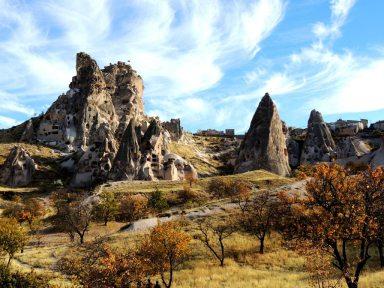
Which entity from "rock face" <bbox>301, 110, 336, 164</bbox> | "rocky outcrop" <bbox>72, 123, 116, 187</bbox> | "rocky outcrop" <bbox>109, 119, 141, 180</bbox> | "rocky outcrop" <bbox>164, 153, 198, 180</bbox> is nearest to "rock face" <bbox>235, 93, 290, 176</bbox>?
"rocky outcrop" <bbox>164, 153, 198, 180</bbox>

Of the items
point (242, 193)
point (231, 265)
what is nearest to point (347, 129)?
point (242, 193)

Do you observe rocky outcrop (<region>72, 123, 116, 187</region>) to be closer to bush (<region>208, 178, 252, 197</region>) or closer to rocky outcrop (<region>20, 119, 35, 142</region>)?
rocky outcrop (<region>20, 119, 35, 142</region>)

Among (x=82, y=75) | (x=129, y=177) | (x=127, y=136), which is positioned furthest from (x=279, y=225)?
(x=82, y=75)

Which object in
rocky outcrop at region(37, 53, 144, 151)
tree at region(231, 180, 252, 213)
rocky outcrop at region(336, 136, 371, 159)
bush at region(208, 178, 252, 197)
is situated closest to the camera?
tree at region(231, 180, 252, 213)

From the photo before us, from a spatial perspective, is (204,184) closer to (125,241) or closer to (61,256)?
(125,241)

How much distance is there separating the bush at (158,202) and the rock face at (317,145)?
70779mm

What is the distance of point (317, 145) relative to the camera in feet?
456

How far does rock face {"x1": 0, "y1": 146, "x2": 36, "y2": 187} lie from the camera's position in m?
113

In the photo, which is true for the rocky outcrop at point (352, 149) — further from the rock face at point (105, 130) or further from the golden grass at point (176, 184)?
the rock face at point (105, 130)

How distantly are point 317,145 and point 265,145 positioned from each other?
1337 inches

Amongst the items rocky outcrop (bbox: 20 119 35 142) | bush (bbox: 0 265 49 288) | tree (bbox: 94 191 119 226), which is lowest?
bush (bbox: 0 265 49 288)

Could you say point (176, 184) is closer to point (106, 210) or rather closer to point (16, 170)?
point (106, 210)

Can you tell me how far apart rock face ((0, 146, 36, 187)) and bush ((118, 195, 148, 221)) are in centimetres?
4605

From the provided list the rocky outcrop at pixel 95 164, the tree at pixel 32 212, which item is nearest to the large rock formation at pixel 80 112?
the rocky outcrop at pixel 95 164
